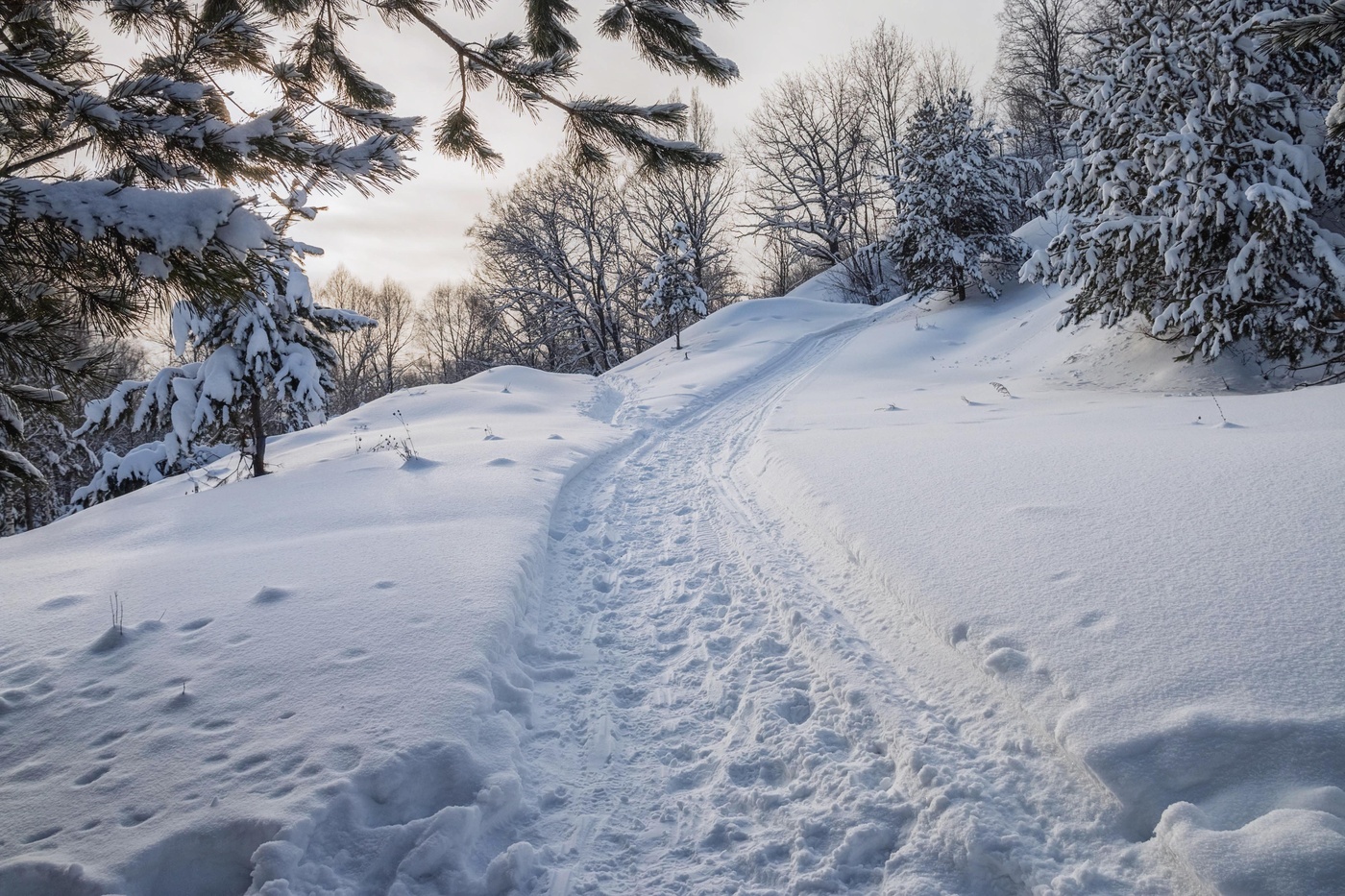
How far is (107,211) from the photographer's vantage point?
1.51 metres

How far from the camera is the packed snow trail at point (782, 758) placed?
82.8 inches

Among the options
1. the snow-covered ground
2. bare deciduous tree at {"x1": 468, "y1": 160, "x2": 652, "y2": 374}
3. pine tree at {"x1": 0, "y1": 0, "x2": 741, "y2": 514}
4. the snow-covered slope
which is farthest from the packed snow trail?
bare deciduous tree at {"x1": 468, "y1": 160, "x2": 652, "y2": 374}

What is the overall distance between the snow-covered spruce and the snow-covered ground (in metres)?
3.22

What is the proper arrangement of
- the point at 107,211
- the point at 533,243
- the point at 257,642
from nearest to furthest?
the point at 107,211 < the point at 257,642 < the point at 533,243

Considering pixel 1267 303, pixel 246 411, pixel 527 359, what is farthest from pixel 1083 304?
pixel 527 359

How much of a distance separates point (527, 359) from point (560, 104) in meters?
29.5

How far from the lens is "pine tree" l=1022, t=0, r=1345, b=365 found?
8.01m

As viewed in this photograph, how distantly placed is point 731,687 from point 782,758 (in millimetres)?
589

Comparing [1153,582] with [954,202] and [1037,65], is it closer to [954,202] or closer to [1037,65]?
[954,202]

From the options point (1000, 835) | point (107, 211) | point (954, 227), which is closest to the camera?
point (107, 211)

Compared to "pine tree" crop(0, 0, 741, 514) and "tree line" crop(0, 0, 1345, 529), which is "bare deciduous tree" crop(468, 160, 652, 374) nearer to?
"tree line" crop(0, 0, 1345, 529)

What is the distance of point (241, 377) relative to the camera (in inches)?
347

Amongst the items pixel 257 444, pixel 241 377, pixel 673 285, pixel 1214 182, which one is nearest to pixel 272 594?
pixel 241 377

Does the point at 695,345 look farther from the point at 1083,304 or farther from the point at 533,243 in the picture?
the point at 1083,304
